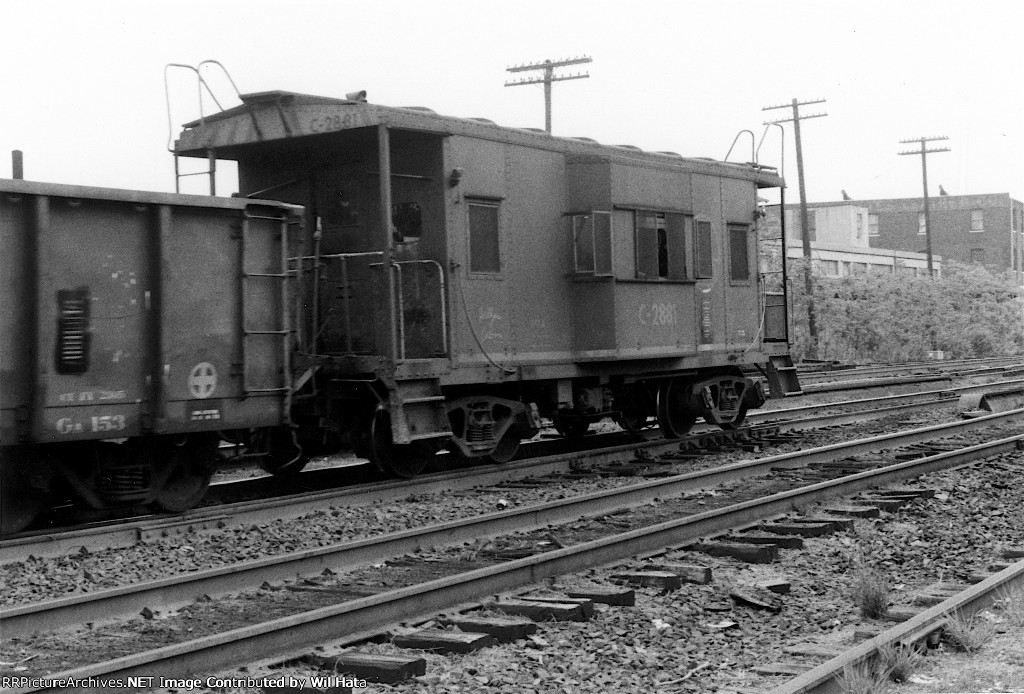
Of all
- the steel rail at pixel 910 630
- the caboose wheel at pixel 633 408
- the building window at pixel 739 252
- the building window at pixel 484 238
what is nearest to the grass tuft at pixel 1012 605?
the steel rail at pixel 910 630

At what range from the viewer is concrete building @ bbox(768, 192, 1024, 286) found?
7338 cm

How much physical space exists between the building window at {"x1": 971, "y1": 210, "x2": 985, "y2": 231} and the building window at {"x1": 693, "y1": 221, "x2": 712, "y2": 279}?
222 feet

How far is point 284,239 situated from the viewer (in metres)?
10.5

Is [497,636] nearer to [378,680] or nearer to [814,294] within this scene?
[378,680]

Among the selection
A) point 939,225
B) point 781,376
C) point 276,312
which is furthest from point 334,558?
point 939,225

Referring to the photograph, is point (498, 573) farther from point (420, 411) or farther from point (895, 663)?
point (420, 411)

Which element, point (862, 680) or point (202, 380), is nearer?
point (862, 680)

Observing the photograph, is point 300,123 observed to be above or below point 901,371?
above

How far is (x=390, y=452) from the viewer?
39.4 feet

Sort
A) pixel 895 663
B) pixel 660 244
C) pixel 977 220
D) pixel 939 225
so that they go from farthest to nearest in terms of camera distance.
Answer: pixel 939 225 → pixel 977 220 → pixel 660 244 → pixel 895 663

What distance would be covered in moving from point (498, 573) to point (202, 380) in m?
3.89

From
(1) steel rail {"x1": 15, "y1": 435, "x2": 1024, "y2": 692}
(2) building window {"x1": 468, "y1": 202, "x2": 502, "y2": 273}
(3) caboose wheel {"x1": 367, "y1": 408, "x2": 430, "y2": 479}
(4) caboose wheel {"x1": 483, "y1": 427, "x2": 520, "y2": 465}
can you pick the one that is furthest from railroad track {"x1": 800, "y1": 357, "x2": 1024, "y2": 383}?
(1) steel rail {"x1": 15, "y1": 435, "x2": 1024, "y2": 692}

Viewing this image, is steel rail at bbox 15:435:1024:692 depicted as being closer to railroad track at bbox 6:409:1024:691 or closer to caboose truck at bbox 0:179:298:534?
railroad track at bbox 6:409:1024:691

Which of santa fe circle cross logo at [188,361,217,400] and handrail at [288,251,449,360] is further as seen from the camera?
handrail at [288,251,449,360]
